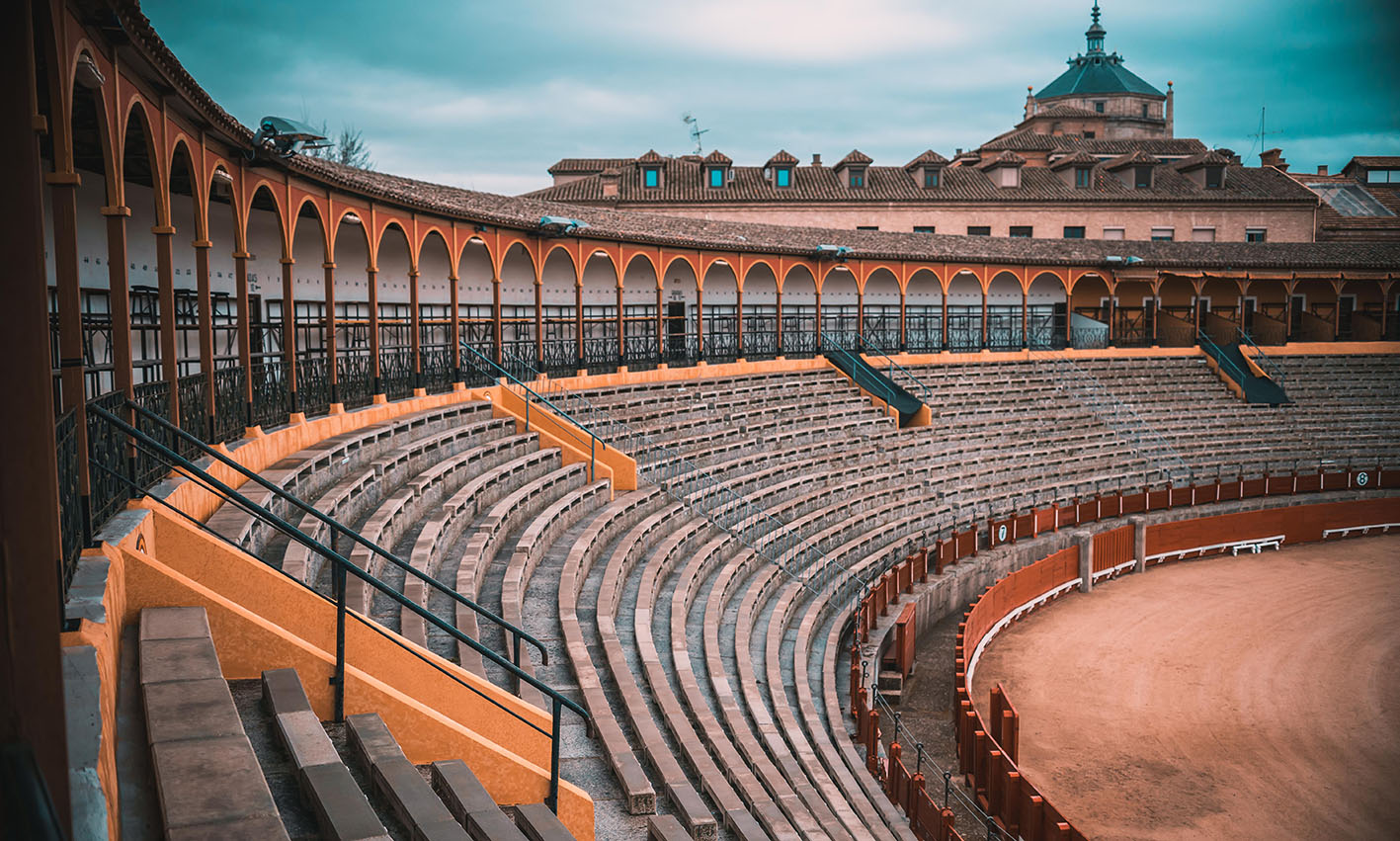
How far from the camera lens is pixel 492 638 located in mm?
9383

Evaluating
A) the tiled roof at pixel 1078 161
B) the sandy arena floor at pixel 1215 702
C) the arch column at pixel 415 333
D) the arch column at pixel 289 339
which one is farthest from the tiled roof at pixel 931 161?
the arch column at pixel 289 339

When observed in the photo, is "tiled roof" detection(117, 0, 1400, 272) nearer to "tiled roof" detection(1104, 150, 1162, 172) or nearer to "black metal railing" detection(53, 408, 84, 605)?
"tiled roof" detection(1104, 150, 1162, 172)

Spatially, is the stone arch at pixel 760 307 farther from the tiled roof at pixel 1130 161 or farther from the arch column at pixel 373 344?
the tiled roof at pixel 1130 161

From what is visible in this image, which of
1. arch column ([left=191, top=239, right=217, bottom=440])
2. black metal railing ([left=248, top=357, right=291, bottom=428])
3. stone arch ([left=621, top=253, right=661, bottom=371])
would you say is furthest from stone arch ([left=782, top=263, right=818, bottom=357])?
arch column ([left=191, top=239, right=217, bottom=440])

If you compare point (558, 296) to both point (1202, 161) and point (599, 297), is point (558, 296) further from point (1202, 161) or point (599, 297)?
point (1202, 161)

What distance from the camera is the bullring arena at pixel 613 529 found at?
4.92m

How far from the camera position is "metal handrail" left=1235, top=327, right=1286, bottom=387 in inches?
1321

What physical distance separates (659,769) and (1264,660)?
1304 centimetres

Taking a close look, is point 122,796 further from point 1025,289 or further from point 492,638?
point 1025,289

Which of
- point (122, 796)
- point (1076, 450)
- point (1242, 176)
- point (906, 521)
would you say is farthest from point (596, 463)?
point (1242, 176)

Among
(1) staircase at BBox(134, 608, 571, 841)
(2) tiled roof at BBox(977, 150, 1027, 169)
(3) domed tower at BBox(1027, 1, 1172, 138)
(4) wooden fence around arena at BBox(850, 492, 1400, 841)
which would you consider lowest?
(4) wooden fence around arena at BBox(850, 492, 1400, 841)

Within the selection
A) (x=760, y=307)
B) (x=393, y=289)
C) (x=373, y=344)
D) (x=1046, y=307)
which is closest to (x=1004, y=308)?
(x=1046, y=307)

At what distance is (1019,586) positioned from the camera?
18969 millimetres

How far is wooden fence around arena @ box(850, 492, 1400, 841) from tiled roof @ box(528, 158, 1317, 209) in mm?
19265
